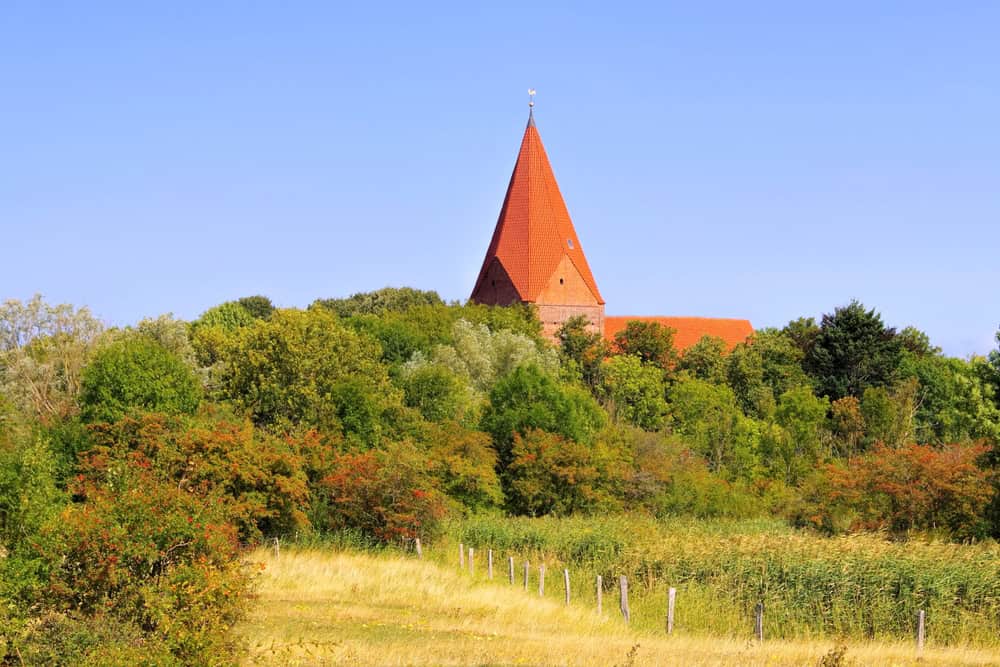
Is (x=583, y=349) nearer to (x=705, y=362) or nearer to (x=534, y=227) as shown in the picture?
(x=705, y=362)

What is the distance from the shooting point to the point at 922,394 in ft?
242

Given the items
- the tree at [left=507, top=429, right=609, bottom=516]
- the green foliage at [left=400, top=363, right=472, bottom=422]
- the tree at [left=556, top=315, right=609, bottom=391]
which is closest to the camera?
the tree at [left=507, top=429, right=609, bottom=516]

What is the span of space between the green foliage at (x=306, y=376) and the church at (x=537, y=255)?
27.9 m

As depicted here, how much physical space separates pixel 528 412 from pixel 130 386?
1585 centimetres

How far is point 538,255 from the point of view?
82.2m

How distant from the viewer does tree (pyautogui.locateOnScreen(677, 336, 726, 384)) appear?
245 ft

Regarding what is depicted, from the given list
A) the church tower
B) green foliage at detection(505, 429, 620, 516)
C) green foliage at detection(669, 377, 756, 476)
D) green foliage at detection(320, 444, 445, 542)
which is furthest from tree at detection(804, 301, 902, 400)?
green foliage at detection(320, 444, 445, 542)

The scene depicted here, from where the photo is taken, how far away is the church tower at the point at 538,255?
267 feet

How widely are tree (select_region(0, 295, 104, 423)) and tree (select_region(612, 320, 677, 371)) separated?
1305 inches

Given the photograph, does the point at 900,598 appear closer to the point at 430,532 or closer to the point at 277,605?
the point at 277,605

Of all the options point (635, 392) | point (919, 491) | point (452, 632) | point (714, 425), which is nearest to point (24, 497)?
point (452, 632)

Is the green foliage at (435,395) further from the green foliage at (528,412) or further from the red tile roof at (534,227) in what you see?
the red tile roof at (534,227)

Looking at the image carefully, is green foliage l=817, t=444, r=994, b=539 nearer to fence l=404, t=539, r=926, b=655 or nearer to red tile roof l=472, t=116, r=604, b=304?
fence l=404, t=539, r=926, b=655

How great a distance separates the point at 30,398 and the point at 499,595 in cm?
3292
